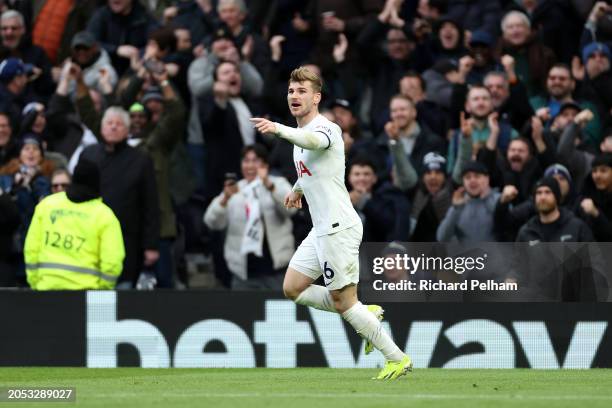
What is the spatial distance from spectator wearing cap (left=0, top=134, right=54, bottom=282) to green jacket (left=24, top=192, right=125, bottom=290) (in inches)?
67.0

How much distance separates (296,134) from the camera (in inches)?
404

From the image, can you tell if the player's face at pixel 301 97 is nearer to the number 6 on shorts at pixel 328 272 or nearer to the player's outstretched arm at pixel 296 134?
the player's outstretched arm at pixel 296 134

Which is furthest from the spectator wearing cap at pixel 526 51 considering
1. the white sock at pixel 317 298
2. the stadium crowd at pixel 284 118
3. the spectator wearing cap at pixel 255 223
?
the white sock at pixel 317 298

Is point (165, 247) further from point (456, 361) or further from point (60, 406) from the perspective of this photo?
point (60, 406)

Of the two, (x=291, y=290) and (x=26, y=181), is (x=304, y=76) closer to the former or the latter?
(x=291, y=290)

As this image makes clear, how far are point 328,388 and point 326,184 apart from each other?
1498 mm

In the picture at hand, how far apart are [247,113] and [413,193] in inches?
94.0

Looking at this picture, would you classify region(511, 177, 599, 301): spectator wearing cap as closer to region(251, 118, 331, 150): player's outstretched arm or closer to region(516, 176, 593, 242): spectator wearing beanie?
region(516, 176, 593, 242): spectator wearing beanie

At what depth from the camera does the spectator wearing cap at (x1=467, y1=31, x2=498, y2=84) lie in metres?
17.6

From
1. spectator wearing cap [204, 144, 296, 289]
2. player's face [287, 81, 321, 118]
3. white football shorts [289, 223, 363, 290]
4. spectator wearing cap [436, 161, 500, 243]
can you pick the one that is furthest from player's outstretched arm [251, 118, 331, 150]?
spectator wearing cap [204, 144, 296, 289]

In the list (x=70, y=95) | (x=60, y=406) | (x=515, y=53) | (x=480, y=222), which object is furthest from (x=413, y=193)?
(x=60, y=406)

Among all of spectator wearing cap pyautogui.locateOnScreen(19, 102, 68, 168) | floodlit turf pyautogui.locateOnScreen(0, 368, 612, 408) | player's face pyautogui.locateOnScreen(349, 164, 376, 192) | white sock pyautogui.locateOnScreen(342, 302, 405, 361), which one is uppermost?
spectator wearing cap pyautogui.locateOnScreen(19, 102, 68, 168)

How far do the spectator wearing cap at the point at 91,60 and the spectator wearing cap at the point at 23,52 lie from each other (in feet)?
1.85

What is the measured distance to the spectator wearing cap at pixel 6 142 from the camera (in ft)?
56.9
